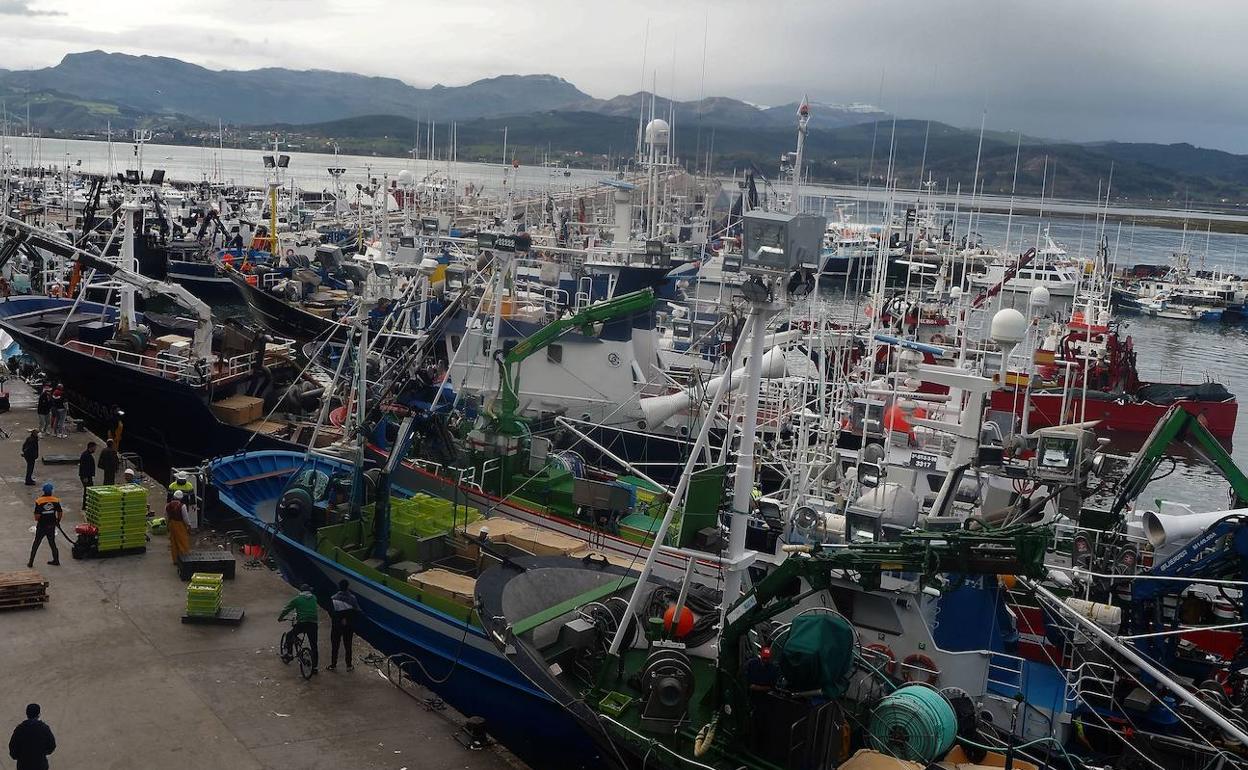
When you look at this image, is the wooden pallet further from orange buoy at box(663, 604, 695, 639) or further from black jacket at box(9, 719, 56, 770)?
orange buoy at box(663, 604, 695, 639)

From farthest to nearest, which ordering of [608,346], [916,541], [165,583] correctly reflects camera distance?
[608,346] < [165,583] < [916,541]

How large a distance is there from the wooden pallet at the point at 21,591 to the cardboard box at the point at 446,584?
12.1 feet

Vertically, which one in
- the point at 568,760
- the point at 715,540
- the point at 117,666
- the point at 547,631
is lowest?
the point at 568,760

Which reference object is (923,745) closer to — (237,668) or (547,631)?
(547,631)

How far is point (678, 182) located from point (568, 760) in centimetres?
5773

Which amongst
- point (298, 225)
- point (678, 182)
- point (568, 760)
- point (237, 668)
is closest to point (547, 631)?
point (568, 760)

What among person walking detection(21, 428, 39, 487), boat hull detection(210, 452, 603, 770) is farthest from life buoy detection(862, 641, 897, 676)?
person walking detection(21, 428, 39, 487)

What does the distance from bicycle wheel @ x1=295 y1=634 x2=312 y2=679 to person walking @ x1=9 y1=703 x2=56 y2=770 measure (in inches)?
104

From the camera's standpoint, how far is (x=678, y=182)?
65.2 meters

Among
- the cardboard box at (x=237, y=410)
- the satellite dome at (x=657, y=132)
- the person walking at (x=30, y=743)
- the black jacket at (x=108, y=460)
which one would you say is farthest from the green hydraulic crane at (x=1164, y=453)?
the satellite dome at (x=657, y=132)

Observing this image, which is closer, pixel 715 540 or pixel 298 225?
pixel 715 540

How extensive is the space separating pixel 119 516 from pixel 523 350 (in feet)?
19.0

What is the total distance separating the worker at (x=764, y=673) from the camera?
8.41m

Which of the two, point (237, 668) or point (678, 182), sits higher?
point (678, 182)
